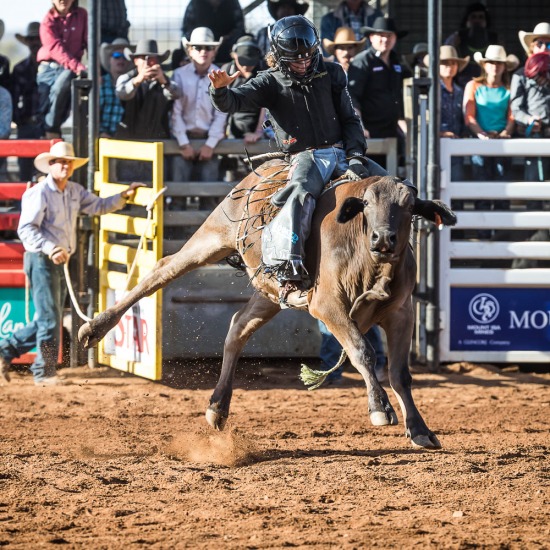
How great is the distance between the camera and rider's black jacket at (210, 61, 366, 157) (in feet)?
24.5

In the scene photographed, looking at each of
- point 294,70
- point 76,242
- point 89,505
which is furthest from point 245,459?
point 76,242

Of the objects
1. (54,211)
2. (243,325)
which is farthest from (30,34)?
(243,325)

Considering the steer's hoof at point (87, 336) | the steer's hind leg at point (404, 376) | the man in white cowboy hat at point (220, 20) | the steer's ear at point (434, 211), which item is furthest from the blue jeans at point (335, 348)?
the man in white cowboy hat at point (220, 20)

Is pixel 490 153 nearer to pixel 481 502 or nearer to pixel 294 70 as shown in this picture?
pixel 294 70

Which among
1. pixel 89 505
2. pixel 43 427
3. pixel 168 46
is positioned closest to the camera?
pixel 89 505

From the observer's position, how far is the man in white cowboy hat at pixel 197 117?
10.5 metres

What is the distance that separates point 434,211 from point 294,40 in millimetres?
1407

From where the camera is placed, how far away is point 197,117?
10.6 meters

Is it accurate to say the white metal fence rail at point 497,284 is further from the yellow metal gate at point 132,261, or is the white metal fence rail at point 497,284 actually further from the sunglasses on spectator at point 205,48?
the yellow metal gate at point 132,261

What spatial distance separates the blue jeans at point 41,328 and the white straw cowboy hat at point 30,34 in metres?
3.35

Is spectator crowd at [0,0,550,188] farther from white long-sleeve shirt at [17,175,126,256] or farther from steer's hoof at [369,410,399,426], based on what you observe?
steer's hoof at [369,410,399,426]

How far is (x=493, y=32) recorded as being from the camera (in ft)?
41.8

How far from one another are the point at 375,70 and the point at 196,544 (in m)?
7.04

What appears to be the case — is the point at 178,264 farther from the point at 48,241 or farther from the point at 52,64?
the point at 52,64
